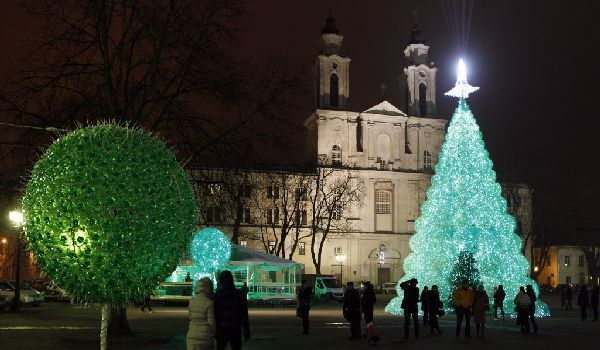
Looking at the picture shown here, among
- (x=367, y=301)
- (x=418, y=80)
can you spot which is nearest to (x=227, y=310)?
(x=367, y=301)

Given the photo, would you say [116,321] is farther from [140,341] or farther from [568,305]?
[568,305]

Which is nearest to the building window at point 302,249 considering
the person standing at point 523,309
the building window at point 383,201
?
the building window at point 383,201

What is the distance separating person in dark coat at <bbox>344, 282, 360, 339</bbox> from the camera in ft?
69.8

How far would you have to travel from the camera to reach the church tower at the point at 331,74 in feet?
266

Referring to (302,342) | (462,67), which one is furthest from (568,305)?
(302,342)

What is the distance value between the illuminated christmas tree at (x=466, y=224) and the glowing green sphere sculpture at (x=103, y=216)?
20.9 metres

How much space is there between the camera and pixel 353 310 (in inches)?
839

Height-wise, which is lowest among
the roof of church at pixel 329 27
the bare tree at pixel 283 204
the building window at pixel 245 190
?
the building window at pixel 245 190

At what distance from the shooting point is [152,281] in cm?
1141

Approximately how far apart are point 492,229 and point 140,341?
53.1 ft

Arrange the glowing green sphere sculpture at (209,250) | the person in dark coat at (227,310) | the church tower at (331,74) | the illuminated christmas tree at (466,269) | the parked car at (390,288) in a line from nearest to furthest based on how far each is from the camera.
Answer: the person in dark coat at (227,310), the illuminated christmas tree at (466,269), the glowing green sphere sculpture at (209,250), the parked car at (390,288), the church tower at (331,74)

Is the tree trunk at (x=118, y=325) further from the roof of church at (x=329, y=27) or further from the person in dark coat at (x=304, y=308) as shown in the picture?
the roof of church at (x=329, y=27)

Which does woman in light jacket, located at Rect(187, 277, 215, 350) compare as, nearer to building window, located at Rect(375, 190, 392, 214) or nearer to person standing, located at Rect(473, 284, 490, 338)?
person standing, located at Rect(473, 284, 490, 338)

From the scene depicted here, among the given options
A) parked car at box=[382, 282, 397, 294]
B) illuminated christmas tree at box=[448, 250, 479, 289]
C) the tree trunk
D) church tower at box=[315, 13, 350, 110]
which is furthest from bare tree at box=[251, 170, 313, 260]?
the tree trunk
